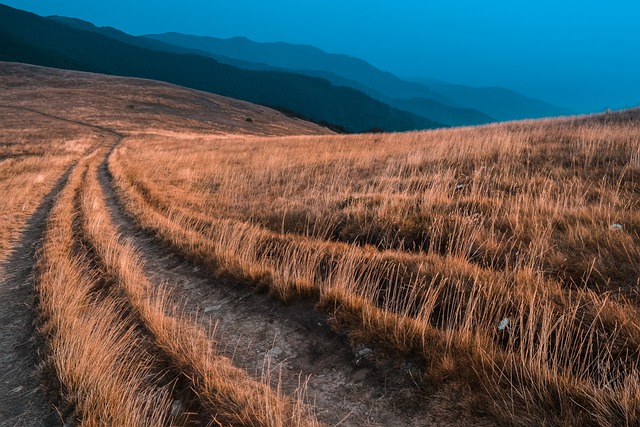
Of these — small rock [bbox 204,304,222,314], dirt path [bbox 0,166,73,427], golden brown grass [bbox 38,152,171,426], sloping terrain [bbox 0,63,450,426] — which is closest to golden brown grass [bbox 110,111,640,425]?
sloping terrain [bbox 0,63,450,426]

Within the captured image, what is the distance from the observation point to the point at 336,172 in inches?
525

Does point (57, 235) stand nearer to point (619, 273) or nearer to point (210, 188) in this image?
point (210, 188)

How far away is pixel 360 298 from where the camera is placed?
176 inches

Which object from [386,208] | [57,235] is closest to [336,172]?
[386,208]

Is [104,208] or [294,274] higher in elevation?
[294,274]

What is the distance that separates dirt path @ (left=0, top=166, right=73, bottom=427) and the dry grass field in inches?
2.0

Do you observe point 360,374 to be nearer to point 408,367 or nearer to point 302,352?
point 408,367

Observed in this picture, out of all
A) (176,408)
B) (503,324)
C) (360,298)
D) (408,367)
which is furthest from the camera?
(360,298)

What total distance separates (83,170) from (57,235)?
13.1m

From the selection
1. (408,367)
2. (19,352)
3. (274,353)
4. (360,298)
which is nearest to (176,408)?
(274,353)

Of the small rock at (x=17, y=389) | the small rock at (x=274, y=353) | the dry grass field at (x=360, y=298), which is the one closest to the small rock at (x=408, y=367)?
the dry grass field at (x=360, y=298)

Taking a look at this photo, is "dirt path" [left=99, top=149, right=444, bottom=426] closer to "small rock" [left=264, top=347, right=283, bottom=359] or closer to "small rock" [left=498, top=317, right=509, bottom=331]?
"small rock" [left=264, top=347, right=283, bottom=359]

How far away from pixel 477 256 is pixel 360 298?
2018 mm

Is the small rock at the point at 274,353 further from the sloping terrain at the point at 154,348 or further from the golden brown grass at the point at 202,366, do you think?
the golden brown grass at the point at 202,366
